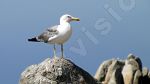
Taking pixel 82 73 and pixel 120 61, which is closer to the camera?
pixel 82 73

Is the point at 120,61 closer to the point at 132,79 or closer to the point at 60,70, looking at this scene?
the point at 132,79

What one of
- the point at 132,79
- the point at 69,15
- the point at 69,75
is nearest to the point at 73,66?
the point at 69,75

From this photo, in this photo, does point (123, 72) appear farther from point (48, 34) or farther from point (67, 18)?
point (67, 18)

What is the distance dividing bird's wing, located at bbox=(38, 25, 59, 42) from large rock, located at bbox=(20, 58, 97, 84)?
3.10ft

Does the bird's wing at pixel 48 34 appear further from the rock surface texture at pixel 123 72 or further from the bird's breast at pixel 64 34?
the rock surface texture at pixel 123 72

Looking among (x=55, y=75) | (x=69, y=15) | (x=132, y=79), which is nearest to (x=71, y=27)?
(x=69, y=15)

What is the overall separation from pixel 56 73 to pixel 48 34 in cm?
158

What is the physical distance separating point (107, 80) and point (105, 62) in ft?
4.50

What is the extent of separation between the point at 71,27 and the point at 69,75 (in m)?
1.49

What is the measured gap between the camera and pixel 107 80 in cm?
3647

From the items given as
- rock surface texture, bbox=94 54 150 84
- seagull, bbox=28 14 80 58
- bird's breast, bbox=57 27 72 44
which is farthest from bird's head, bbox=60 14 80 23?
rock surface texture, bbox=94 54 150 84

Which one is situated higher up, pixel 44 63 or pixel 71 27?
pixel 71 27

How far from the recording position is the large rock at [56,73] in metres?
16.6

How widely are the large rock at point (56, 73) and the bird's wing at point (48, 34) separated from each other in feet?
3.10
